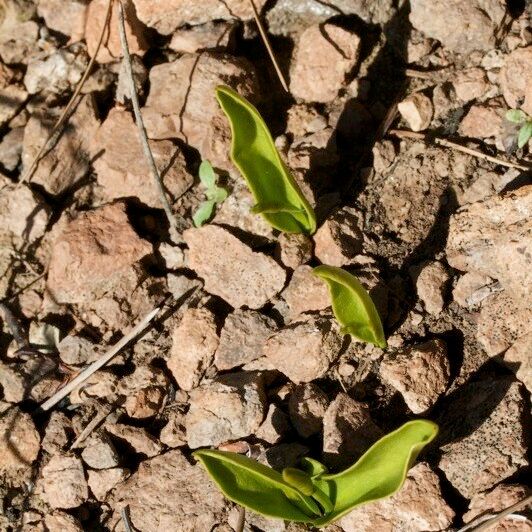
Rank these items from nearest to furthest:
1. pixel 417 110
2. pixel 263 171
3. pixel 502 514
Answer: pixel 502 514 → pixel 263 171 → pixel 417 110

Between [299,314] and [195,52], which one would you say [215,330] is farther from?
[195,52]

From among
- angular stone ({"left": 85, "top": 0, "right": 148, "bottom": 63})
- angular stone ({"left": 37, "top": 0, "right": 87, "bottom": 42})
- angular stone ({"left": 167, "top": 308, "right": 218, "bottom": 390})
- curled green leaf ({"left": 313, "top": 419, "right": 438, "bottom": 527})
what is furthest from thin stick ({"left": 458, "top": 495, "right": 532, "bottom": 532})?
angular stone ({"left": 37, "top": 0, "right": 87, "bottom": 42})

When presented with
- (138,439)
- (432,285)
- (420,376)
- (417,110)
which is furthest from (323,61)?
(138,439)

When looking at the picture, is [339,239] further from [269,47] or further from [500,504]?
[500,504]

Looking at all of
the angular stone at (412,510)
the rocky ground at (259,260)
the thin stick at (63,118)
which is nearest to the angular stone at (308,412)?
the rocky ground at (259,260)

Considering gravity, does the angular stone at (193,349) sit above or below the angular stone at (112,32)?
below

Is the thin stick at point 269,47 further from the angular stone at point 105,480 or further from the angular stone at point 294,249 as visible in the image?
the angular stone at point 105,480

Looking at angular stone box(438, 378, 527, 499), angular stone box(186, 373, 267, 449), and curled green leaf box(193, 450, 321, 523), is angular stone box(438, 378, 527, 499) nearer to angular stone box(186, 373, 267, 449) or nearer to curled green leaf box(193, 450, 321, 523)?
curled green leaf box(193, 450, 321, 523)
